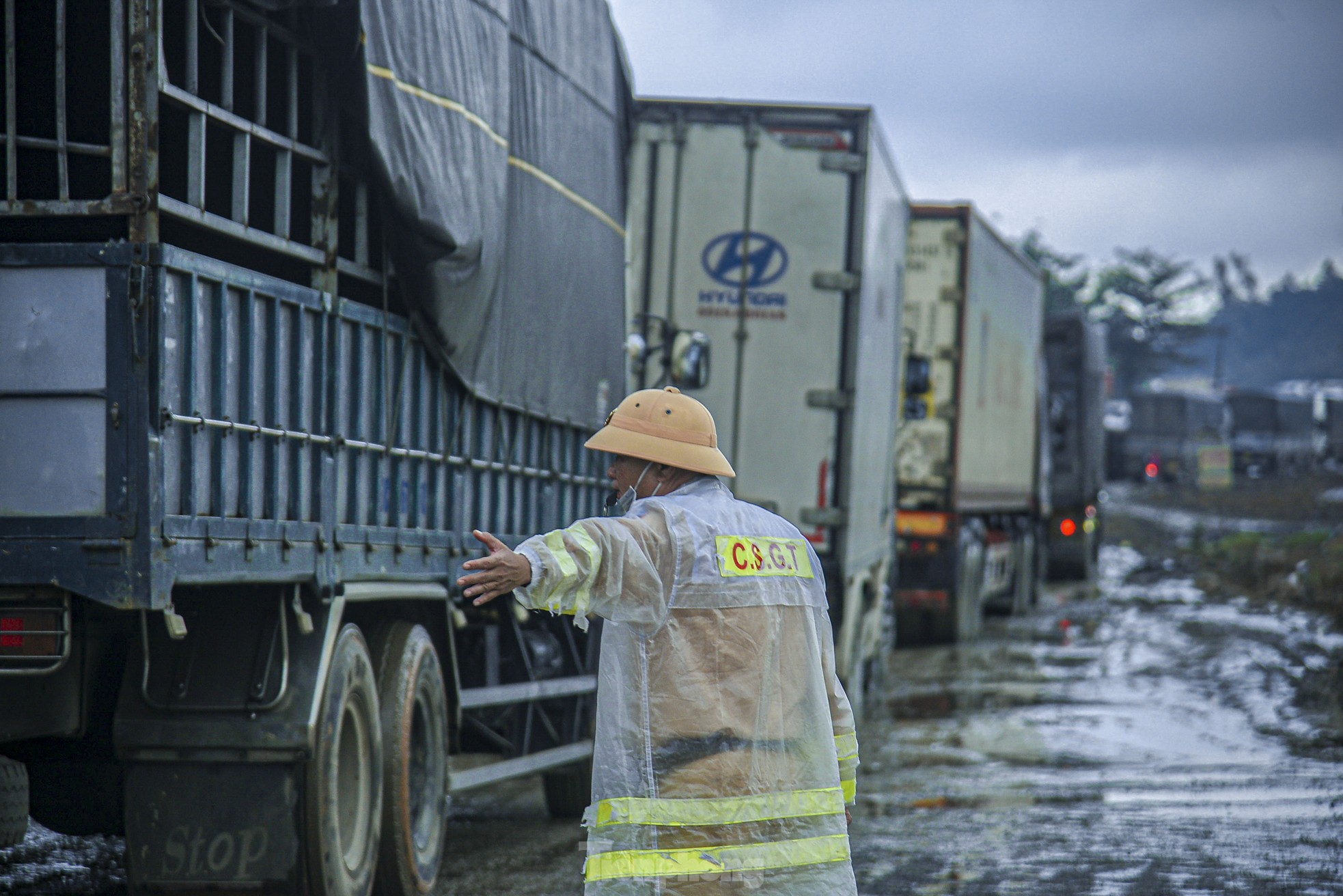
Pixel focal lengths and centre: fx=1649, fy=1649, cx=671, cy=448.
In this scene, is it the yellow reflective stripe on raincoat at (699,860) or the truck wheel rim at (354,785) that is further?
the truck wheel rim at (354,785)

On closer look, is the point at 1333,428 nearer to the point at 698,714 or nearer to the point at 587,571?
the point at 698,714

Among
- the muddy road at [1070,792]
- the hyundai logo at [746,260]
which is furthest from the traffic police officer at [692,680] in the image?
the hyundai logo at [746,260]

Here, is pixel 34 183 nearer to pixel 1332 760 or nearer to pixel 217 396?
pixel 217 396

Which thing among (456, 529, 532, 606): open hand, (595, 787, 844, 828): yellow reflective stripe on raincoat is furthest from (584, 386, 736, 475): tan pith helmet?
(595, 787, 844, 828): yellow reflective stripe on raincoat

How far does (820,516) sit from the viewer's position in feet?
35.1

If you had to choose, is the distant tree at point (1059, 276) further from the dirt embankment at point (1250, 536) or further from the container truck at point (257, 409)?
the container truck at point (257, 409)

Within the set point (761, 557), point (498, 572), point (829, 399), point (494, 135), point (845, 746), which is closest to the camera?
point (498, 572)

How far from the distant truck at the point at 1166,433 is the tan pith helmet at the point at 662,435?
5584cm

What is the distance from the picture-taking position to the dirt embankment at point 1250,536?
2034 cm

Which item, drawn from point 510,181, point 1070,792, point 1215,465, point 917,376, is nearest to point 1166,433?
point 1215,465

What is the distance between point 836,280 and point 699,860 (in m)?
7.47

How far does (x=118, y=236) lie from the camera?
442cm

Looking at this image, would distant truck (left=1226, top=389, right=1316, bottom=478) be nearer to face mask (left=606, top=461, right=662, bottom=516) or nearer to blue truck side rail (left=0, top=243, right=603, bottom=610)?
blue truck side rail (left=0, top=243, right=603, bottom=610)

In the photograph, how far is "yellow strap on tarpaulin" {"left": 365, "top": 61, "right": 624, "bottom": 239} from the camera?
5293 millimetres
